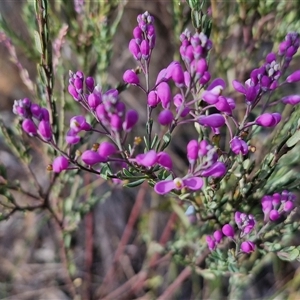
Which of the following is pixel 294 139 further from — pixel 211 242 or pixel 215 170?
pixel 211 242

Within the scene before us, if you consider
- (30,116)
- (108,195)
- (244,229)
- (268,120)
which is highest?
(108,195)

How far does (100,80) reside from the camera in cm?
143

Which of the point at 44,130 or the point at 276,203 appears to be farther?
the point at 276,203

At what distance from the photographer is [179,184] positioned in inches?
29.9

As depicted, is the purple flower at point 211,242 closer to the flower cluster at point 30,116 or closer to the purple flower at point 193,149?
the purple flower at point 193,149

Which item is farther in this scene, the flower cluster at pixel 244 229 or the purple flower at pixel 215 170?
the flower cluster at pixel 244 229

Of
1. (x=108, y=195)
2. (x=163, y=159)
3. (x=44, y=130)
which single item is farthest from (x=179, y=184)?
(x=108, y=195)

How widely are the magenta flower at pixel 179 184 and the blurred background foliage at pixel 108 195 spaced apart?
237mm

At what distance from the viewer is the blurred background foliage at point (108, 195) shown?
1.25 meters

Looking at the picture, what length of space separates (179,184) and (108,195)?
0.65m

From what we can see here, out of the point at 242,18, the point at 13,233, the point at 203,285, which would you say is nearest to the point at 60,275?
Result: the point at 13,233

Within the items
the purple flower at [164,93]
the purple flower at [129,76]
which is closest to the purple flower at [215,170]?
the purple flower at [164,93]

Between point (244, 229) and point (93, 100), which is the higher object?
point (93, 100)

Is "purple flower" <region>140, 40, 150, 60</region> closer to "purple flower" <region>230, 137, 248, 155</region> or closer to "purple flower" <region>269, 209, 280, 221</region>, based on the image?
"purple flower" <region>230, 137, 248, 155</region>
